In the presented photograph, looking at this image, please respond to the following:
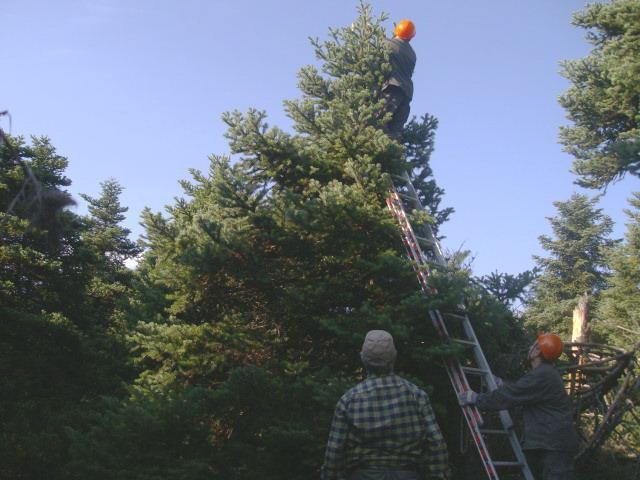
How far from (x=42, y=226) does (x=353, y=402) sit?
2.71 meters

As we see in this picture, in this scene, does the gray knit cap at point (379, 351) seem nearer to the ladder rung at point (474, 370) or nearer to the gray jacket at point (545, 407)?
the gray jacket at point (545, 407)

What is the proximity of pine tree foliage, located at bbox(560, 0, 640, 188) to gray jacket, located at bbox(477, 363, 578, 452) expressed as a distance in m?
6.22

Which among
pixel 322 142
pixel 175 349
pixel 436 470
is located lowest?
pixel 436 470

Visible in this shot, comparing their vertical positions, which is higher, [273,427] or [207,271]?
[207,271]

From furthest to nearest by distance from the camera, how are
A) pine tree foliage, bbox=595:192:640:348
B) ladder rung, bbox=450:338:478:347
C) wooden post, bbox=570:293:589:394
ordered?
pine tree foliage, bbox=595:192:640:348, wooden post, bbox=570:293:589:394, ladder rung, bbox=450:338:478:347

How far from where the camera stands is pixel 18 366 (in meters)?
13.7

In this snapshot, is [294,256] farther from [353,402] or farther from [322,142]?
[353,402]

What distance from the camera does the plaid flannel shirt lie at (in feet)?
11.3

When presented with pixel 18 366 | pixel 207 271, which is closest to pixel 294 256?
pixel 207 271

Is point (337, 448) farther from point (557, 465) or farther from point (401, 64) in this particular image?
point (401, 64)

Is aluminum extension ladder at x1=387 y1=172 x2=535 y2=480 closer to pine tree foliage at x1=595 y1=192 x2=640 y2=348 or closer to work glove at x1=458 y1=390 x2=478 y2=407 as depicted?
work glove at x1=458 y1=390 x2=478 y2=407

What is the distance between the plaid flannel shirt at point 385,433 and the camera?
3445 mm

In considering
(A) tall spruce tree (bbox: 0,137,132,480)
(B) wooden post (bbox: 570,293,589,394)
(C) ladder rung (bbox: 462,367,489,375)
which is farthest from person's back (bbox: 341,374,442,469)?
(A) tall spruce tree (bbox: 0,137,132,480)

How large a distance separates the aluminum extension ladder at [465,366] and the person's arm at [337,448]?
297cm
